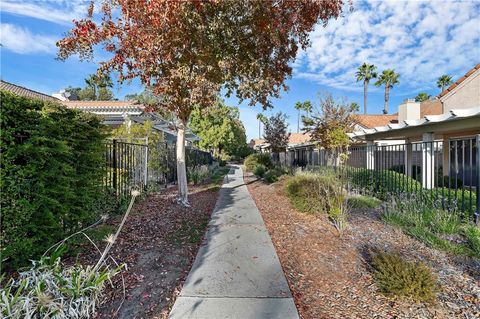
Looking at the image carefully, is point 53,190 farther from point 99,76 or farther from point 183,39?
point 183,39

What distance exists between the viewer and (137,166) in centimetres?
984

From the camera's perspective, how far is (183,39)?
21.9ft

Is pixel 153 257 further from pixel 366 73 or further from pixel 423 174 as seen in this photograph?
pixel 366 73

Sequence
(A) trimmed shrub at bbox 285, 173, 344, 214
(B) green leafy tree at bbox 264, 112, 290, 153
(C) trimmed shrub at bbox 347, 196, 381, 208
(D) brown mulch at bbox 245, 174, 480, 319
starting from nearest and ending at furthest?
1. (D) brown mulch at bbox 245, 174, 480, 319
2. (A) trimmed shrub at bbox 285, 173, 344, 214
3. (C) trimmed shrub at bbox 347, 196, 381, 208
4. (B) green leafy tree at bbox 264, 112, 290, 153

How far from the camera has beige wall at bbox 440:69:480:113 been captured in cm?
1545

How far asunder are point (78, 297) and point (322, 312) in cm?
274

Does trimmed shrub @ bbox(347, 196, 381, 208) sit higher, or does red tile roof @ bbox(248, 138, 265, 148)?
red tile roof @ bbox(248, 138, 265, 148)

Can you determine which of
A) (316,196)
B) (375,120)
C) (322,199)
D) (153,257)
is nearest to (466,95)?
(375,120)

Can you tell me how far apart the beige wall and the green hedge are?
18.8 meters

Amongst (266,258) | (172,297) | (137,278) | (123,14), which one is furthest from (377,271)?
(123,14)

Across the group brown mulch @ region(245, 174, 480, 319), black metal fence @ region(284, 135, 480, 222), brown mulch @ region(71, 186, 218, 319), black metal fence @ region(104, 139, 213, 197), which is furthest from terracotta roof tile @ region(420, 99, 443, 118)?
brown mulch @ region(71, 186, 218, 319)

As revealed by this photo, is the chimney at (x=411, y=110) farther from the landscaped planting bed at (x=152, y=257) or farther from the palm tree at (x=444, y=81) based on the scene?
the palm tree at (x=444, y=81)

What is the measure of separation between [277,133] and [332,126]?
7.85 meters

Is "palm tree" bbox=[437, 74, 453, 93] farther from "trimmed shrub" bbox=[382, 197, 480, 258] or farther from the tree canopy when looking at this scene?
"trimmed shrub" bbox=[382, 197, 480, 258]
